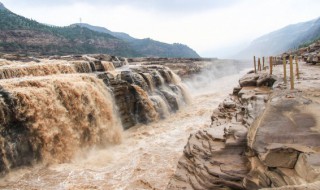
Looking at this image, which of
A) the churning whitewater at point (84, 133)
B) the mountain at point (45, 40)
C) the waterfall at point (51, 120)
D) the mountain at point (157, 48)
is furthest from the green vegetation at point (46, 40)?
the waterfall at point (51, 120)

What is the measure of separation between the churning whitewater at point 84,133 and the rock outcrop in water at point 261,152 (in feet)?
7.32

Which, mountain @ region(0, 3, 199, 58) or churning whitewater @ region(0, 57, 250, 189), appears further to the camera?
mountain @ region(0, 3, 199, 58)

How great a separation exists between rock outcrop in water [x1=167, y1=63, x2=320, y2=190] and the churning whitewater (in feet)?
7.32

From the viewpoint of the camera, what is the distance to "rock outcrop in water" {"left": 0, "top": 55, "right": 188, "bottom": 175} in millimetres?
11336

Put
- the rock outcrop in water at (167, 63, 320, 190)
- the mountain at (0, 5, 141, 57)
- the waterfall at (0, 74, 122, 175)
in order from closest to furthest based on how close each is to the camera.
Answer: the rock outcrop in water at (167, 63, 320, 190)
the waterfall at (0, 74, 122, 175)
the mountain at (0, 5, 141, 57)

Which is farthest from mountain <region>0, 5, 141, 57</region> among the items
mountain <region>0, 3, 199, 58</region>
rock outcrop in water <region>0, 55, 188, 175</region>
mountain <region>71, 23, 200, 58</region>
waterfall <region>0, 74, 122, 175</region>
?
waterfall <region>0, 74, 122, 175</region>

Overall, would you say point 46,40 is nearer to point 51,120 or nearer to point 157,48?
point 51,120

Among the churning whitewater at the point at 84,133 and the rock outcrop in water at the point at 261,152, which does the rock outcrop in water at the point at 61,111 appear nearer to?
the churning whitewater at the point at 84,133

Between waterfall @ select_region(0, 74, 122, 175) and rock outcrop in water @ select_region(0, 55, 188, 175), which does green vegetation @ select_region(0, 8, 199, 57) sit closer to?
rock outcrop in water @ select_region(0, 55, 188, 175)

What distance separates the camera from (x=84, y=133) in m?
14.0

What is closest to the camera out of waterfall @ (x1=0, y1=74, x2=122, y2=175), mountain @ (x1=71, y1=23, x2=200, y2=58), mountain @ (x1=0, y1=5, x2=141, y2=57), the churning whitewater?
the churning whitewater

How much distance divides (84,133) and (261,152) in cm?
986

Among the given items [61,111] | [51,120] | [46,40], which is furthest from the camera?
[46,40]

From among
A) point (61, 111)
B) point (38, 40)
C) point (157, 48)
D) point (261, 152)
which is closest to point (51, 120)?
point (61, 111)
